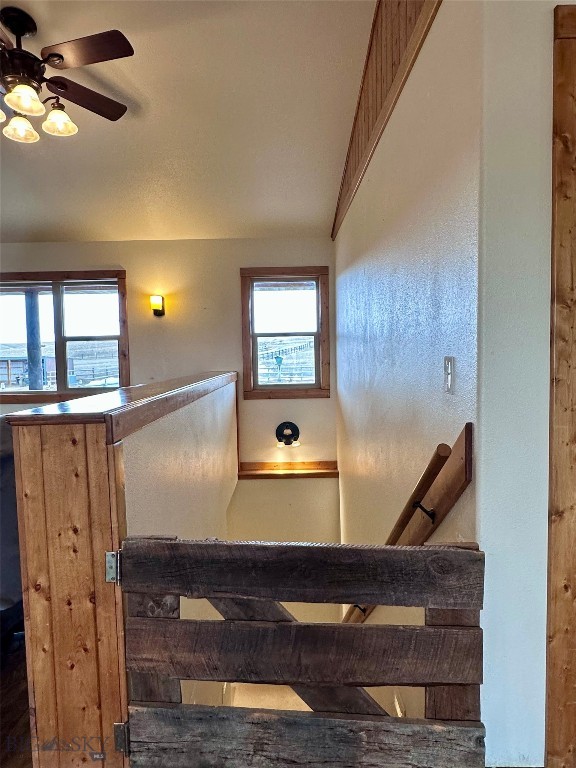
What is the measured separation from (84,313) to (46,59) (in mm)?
3176

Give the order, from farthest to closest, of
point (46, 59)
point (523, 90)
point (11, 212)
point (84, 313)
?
1. point (84, 313)
2. point (11, 212)
3. point (46, 59)
4. point (523, 90)

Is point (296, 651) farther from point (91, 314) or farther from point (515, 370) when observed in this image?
point (91, 314)

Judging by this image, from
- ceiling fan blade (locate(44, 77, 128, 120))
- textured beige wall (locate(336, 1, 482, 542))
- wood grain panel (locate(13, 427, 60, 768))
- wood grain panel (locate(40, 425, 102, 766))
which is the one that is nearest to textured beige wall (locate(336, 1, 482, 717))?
textured beige wall (locate(336, 1, 482, 542))

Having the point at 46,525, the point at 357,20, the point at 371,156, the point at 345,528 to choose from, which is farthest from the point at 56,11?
the point at 345,528

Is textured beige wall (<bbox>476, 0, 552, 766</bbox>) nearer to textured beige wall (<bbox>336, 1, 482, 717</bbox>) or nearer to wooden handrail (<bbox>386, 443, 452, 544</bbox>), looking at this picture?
textured beige wall (<bbox>336, 1, 482, 717</bbox>)

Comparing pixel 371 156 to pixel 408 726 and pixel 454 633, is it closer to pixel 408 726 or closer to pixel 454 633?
pixel 454 633

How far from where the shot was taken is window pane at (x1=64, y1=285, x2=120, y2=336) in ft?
15.9

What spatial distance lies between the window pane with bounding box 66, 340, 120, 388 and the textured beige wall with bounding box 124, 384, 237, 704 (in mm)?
1903

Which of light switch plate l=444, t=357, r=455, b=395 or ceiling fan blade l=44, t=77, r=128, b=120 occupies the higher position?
ceiling fan blade l=44, t=77, r=128, b=120

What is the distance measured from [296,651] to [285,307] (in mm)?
4055

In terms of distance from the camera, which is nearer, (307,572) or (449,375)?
(307,572)

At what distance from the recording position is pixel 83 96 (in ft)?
7.79

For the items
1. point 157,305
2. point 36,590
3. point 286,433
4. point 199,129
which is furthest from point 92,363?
point 36,590

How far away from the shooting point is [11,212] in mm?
4273
